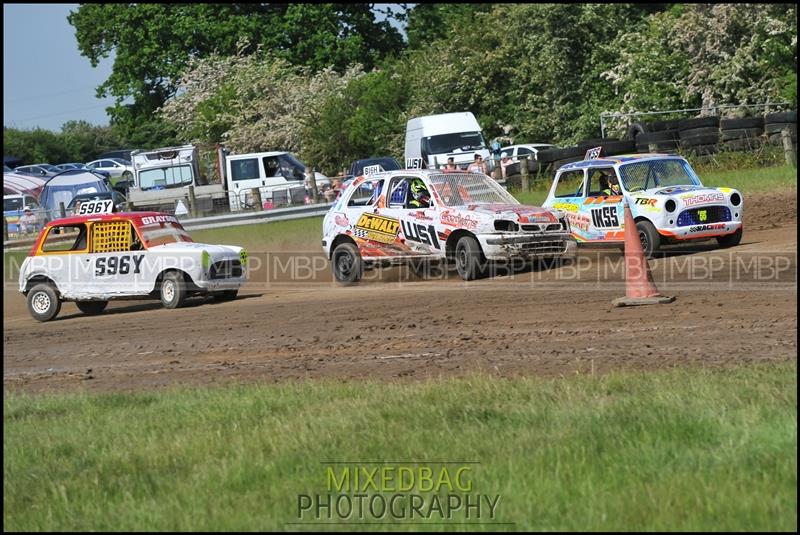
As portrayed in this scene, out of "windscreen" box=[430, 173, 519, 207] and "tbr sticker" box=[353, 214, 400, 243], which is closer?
"windscreen" box=[430, 173, 519, 207]

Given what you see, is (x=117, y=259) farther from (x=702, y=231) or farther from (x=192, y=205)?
(x=192, y=205)

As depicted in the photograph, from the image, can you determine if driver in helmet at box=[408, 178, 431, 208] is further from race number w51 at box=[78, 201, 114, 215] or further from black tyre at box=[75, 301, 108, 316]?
black tyre at box=[75, 301, 108, 316]

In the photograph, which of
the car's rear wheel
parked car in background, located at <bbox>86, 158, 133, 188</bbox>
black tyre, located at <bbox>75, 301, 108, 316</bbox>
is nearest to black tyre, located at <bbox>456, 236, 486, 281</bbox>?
the car's rear wheel

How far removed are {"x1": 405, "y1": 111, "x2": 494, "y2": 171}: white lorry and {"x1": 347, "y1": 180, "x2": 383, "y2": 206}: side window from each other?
13.2 metres

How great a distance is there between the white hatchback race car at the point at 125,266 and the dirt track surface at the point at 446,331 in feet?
1.14

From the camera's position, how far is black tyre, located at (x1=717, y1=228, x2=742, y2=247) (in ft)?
53.5

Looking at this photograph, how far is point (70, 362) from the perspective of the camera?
1205 cm

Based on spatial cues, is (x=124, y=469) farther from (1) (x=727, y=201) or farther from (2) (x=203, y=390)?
(1) (x=727, y=201)

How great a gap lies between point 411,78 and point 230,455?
120 ft

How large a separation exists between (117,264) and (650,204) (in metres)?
7.89

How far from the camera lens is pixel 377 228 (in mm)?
16953

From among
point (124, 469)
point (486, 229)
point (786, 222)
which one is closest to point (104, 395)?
point (124, 469)

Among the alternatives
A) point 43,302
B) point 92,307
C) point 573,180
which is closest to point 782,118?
point 573,180

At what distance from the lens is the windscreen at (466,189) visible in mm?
16531
